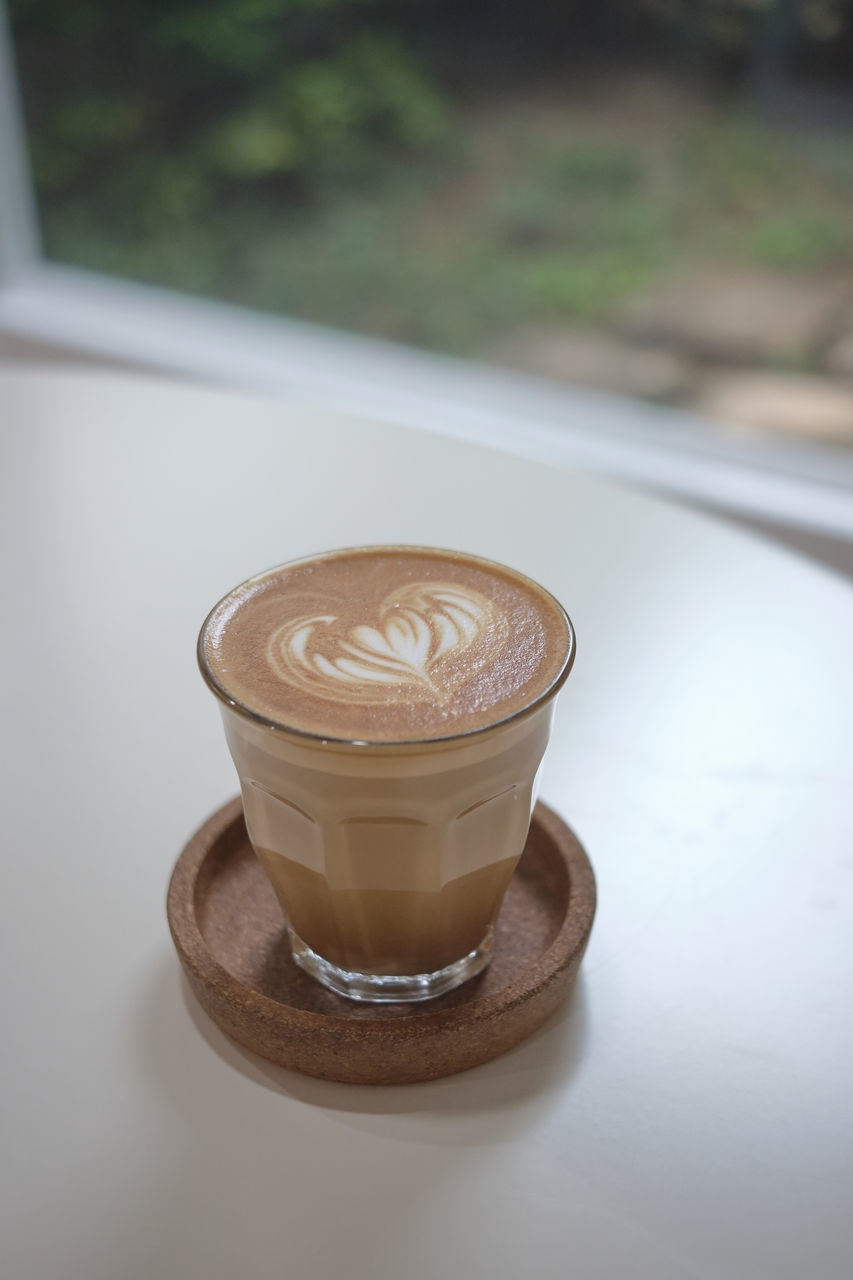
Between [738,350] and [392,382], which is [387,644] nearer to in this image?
[738,350]

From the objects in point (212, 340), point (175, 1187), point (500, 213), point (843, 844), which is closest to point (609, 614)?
point (843, 844)

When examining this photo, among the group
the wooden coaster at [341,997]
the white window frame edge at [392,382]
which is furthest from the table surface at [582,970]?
the white window frame edge at [392,382]

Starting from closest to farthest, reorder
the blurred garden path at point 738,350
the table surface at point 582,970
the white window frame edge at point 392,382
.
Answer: the table surface at point 582,970, the white window frame edge at point 392,382, the blurred garden path at point 738,350

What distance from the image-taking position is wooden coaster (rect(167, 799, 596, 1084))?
0.49 meters

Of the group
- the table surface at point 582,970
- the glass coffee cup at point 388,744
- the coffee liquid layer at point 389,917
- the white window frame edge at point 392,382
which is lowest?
the white window frame edge at point 392,382

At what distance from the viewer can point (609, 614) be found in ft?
2.72

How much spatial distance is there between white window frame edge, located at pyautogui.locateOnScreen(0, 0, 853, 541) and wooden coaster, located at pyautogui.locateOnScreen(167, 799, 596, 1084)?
125cm

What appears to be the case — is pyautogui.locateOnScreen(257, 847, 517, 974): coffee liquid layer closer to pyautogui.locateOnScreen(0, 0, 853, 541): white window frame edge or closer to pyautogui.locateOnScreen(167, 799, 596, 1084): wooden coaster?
pyautogui.locateOnScreen(167, 799, 596, 1084): wooden coaster

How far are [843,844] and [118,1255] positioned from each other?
0.40 meters

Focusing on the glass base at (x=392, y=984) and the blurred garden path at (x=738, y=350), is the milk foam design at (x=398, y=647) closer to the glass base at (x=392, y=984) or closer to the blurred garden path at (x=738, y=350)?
the glass base at (x=392, y=984)

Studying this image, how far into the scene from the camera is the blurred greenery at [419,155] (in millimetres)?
1971

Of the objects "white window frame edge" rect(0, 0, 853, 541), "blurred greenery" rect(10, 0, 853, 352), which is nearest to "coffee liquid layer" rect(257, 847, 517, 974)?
"white window frame edge" rect(0, 0, 853, 541)

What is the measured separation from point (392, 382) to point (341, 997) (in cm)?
195

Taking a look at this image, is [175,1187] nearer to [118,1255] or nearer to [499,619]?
[118,1255]
